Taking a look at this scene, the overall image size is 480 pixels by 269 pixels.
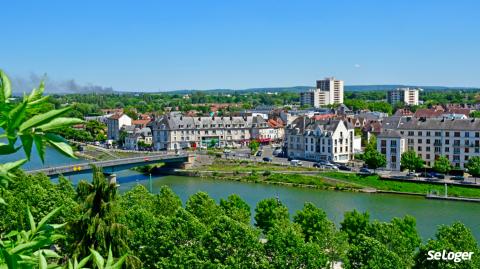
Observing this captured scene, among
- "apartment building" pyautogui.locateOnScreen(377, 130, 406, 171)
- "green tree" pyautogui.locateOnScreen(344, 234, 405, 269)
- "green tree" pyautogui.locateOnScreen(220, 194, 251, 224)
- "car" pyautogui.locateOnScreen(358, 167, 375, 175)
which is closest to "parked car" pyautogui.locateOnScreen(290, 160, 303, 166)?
"car" pyautogui.locateOnScreen(358, 167, 375, 175)

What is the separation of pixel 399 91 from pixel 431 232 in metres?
45.5

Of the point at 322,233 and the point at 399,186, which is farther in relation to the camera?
the point at 399,186

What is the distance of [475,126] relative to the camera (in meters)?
16.4

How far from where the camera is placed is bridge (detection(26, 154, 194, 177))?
1520cm

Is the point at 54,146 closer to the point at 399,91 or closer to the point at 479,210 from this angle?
the point at 479,210

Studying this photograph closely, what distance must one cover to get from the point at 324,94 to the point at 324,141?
36.1 m

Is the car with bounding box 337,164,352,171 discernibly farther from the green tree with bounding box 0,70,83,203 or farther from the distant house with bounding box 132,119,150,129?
the green tree with bounding box 0,70,83,203

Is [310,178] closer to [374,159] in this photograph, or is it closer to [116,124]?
[374,159]

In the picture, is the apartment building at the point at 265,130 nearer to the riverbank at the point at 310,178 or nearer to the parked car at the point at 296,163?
the riverbank at the point at 310,178

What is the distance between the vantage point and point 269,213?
8312 mm

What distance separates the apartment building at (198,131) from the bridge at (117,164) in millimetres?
4184

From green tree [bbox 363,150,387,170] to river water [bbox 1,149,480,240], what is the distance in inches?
74.5

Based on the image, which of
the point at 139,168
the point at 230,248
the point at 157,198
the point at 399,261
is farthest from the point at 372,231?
the point at 139,168

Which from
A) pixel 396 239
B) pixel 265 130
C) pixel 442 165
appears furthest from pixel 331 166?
pixel 396 239
